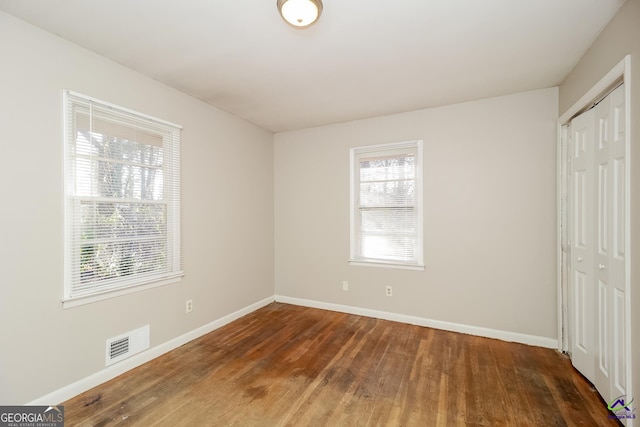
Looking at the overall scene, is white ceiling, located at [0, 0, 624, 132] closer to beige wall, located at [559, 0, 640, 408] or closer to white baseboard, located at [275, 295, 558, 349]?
beige wall, located at [559, 0, 640, 408]

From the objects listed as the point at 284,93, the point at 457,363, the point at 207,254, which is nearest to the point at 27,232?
the point at 207,254

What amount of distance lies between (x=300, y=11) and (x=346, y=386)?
269cm

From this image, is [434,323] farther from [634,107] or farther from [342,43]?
[342,43]

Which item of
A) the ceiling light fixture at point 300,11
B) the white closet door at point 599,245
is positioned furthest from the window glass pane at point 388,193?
the ceiling light fixture at point 300,11

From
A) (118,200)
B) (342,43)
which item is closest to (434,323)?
(342,43)

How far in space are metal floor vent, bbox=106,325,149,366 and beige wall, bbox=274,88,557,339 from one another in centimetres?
218

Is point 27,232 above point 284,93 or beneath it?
beneath

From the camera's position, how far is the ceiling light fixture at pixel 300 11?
1601 mm

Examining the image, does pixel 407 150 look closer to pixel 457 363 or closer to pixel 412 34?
pixel 412 34

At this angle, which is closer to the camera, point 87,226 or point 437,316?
point 87,226

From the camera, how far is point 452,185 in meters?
3.28

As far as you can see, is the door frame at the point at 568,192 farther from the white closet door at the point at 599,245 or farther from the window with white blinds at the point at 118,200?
the window with white blinds at the point at 118,200

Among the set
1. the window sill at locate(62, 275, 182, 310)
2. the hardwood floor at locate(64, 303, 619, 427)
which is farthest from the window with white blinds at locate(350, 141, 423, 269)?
the window sill at locate(62, 275, 182, 310)

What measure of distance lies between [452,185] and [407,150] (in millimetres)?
718
